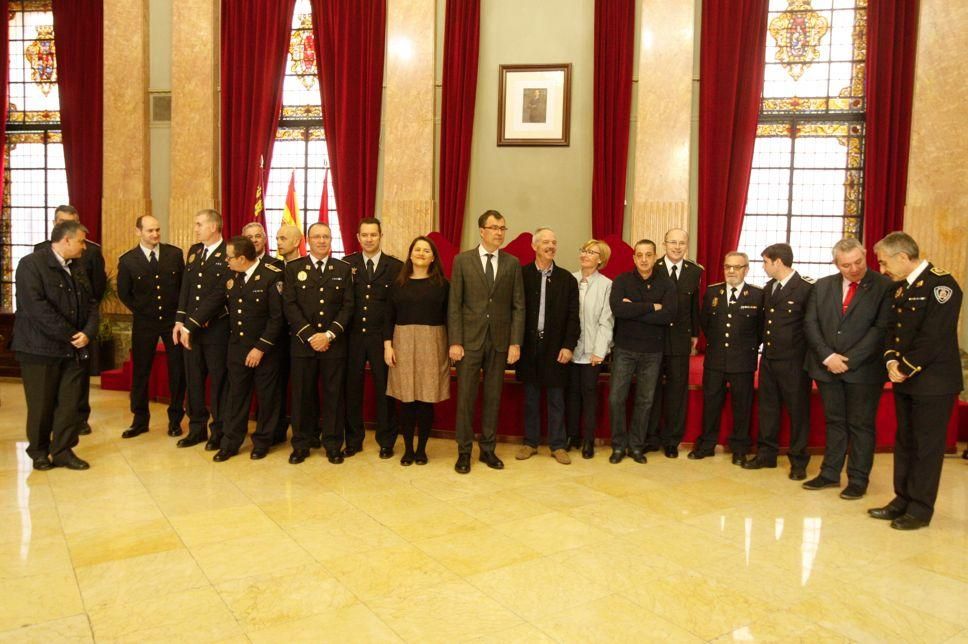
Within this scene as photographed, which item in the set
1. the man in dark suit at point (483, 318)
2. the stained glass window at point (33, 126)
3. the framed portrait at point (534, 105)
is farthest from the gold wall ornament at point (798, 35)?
the stained glass window at point (33, 126)

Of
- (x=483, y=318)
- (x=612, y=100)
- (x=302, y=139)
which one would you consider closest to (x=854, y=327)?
(x=483, y=318)

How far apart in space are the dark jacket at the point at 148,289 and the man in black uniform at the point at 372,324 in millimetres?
1604

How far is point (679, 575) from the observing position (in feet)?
10.7

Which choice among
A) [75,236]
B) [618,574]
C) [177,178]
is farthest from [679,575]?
[177,178]

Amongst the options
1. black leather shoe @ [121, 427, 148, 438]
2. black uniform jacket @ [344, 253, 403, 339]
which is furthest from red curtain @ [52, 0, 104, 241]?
black uniform jacket @ [344, 253, 403, 339]

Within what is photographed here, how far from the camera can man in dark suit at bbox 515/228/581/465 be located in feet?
16.6

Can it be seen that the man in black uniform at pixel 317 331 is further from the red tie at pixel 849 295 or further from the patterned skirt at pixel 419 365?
the red tie at pixel 849 295

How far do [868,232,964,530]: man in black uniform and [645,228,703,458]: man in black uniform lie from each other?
141 cm

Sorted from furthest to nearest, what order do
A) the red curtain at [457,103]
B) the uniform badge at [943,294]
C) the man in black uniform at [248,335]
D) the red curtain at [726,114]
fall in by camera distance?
1. the red curtain at [457,103]
2. the red curtain at [726,114]
3. the man in black uniform at [248,335]
4. the uniform badge at [943,294]

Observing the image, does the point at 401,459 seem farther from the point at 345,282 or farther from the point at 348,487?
the point at 345,282


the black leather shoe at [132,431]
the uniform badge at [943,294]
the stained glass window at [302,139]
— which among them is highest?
the stained glass window at [302,139]

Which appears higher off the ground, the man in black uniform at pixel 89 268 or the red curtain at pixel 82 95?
the red curtain at pixel 82 95

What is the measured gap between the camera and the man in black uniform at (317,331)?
4.88m

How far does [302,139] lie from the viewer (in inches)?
331
